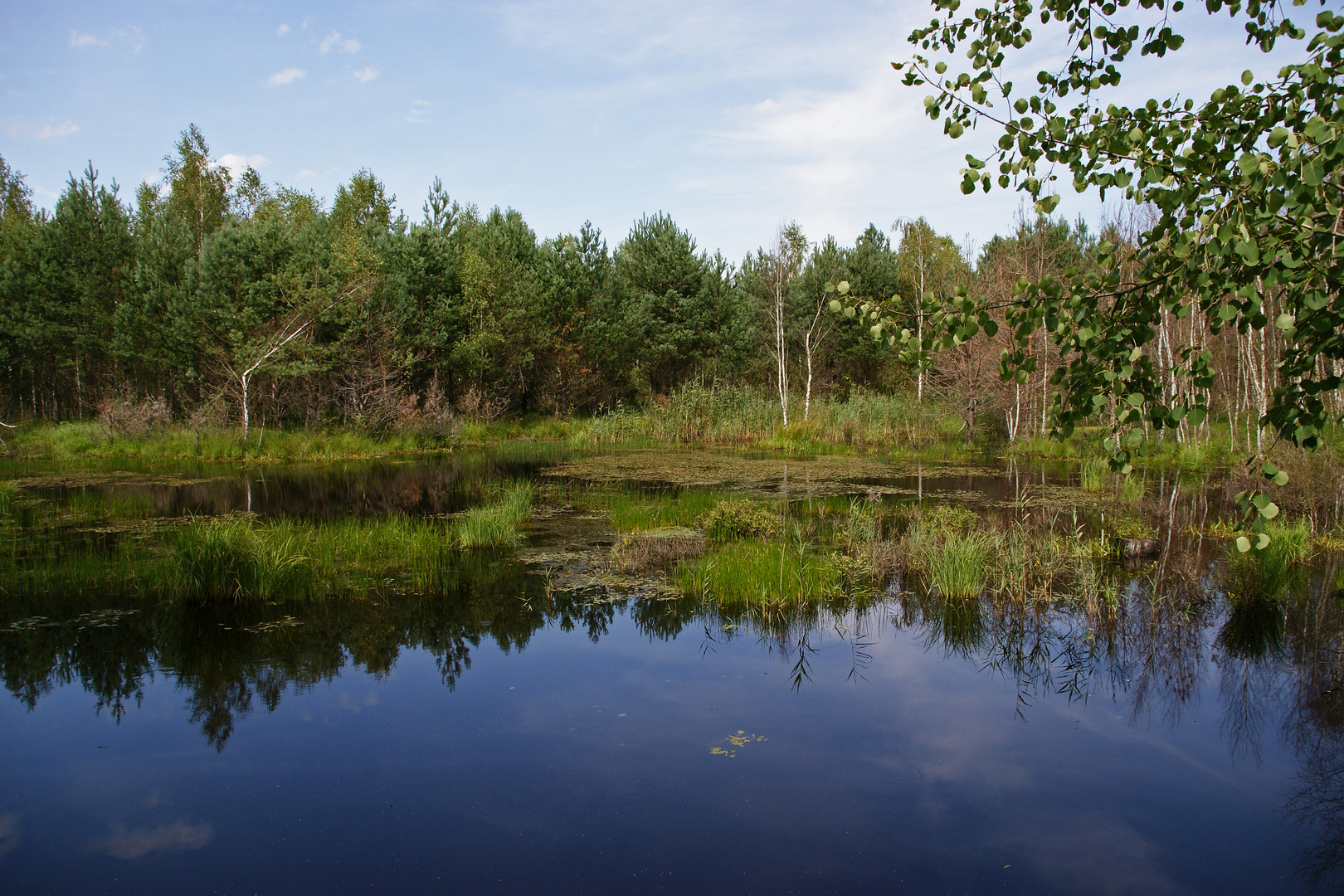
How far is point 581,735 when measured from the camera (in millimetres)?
4828

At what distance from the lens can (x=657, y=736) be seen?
4.80 metres

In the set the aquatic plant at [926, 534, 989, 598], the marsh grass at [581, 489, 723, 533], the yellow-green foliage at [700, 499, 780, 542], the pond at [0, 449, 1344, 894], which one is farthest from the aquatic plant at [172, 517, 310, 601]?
the aquatic plant at [926, 534, 989, 598]

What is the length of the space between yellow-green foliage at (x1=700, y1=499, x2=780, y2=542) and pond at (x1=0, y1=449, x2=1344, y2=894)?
1.62 metres

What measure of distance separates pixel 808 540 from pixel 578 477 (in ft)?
24.7

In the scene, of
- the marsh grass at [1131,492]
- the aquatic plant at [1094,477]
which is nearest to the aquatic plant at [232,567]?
the marsh grass at [1131,492]

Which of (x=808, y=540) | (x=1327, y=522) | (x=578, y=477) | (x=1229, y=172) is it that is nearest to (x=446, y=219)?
(x=578, y=477)

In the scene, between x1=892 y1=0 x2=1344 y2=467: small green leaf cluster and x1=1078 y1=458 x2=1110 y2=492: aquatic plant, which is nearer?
x1=892 y1=0 x2=1344 y2=467: small green leaf cluster

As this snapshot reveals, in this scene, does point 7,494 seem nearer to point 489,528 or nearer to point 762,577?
point 489,528

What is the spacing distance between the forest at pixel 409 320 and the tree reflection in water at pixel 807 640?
9.79 meters

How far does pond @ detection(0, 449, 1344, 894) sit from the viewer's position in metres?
3.58

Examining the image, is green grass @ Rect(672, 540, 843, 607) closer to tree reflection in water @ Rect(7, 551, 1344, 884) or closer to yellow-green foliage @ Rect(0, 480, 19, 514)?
tree reflection in water @ Rect(7, 551, 1344, 884)

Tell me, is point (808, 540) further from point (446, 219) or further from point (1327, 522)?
point (446, 219)

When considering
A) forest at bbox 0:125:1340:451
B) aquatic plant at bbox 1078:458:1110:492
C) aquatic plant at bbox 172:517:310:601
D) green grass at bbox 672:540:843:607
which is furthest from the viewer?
forest at bbox 0:125:1340:451

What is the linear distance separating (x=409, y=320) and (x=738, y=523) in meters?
17.5
